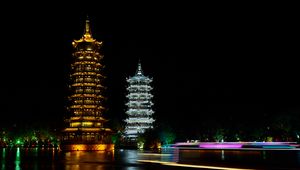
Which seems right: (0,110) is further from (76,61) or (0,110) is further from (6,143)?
(76,61)

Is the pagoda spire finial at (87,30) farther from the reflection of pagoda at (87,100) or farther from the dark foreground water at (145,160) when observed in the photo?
the dark foreground water at (145,160)

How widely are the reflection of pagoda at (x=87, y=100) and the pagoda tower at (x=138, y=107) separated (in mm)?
19915

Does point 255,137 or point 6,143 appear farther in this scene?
point 6,143

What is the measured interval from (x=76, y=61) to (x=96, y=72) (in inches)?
167

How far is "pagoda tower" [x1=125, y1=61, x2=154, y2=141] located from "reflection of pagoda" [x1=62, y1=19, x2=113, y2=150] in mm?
19915

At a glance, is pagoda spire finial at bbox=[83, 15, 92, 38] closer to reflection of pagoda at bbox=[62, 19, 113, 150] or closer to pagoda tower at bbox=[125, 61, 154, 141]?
reflection of pagoda at bbox=[62, 19, 113, 150]

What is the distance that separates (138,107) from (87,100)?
82.4 feet

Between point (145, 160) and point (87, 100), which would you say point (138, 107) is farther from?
point (145, 160)

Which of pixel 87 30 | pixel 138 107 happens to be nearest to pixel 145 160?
pixel 87 30

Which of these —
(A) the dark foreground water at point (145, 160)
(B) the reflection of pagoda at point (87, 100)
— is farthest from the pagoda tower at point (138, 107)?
(A) the dark foreground water at point (145, 160)

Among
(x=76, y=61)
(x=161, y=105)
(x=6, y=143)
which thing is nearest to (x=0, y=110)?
(x=6, y=143)

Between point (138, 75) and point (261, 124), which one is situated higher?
point (138, 75)

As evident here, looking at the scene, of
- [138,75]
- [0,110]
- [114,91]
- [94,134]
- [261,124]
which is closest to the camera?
[261,124]

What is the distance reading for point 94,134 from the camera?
81.8 metres
